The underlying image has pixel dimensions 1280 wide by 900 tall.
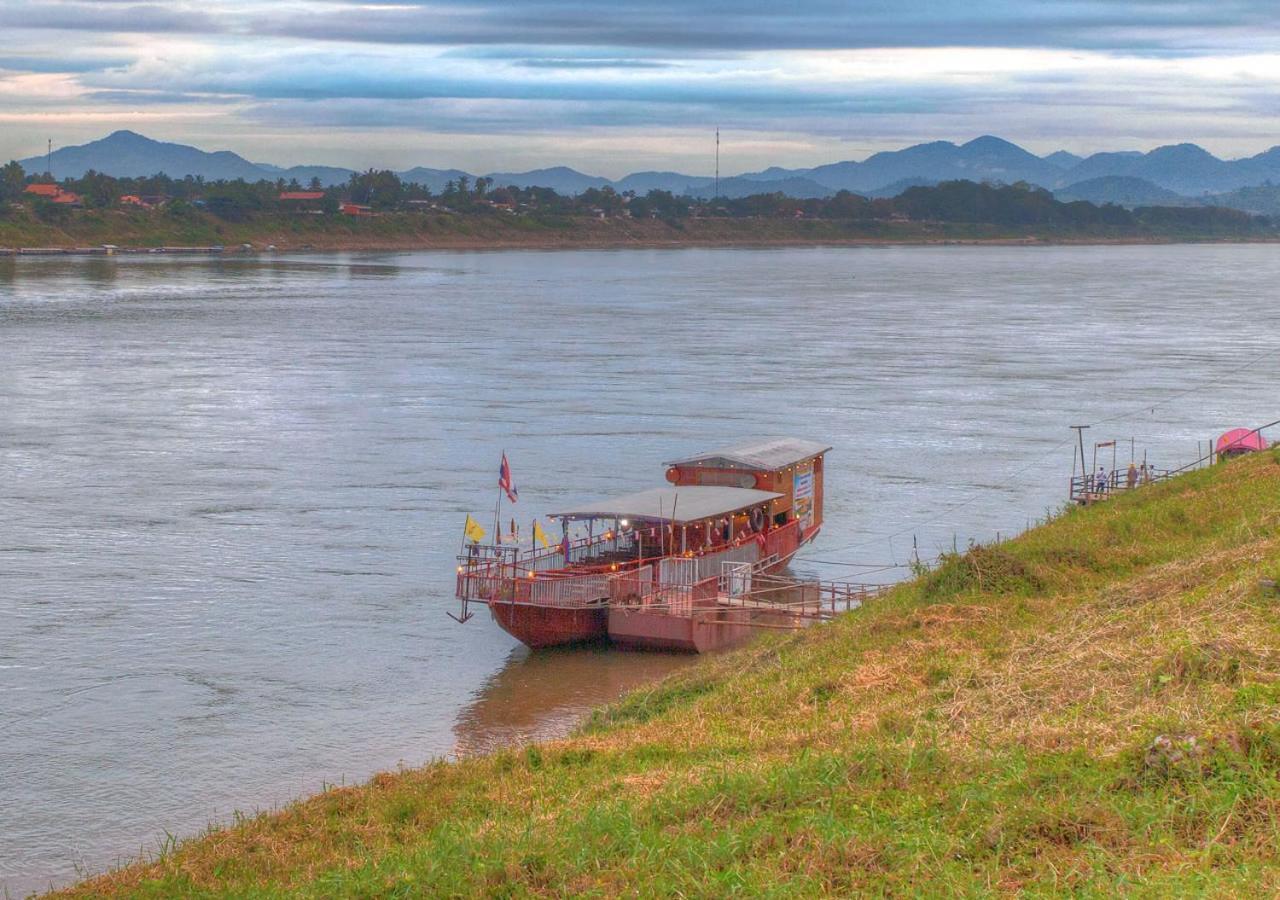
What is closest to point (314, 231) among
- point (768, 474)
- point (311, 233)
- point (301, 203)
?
point (311, 233)

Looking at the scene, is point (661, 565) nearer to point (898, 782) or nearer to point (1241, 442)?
point (898, 782)

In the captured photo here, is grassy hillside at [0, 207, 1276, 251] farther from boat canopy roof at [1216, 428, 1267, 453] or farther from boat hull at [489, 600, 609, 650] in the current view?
boat hull at [489, 600, 609, 650]

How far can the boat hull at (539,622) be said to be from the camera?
22.6 m

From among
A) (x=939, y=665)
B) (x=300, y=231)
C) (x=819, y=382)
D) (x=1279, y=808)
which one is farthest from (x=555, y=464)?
(x=300, y=231)

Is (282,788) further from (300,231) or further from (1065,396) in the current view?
(300,231)

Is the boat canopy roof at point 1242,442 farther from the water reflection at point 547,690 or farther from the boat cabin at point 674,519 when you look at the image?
the water reflection at point 547,690

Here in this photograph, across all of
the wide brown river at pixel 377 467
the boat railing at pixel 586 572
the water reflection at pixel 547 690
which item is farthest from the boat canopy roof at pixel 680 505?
the wide brown river at pixel 377 467

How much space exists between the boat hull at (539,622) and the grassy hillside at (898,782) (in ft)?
A: 17.6

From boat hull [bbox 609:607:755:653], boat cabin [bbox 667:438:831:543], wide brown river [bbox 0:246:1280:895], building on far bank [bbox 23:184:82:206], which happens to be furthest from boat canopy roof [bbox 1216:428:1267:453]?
building on far bank [bbox 23:184:82:206]

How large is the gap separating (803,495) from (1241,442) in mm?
10060

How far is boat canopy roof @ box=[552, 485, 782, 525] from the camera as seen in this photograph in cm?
2388

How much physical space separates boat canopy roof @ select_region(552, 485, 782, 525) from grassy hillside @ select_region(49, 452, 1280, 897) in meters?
6.60

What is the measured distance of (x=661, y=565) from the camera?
23.5m

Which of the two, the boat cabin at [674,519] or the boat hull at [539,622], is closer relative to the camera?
the boat hull at [539,622]
